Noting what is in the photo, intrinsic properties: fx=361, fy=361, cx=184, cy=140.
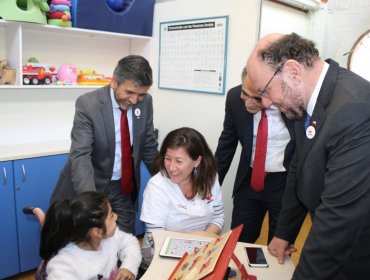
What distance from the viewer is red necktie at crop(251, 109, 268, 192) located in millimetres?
1866

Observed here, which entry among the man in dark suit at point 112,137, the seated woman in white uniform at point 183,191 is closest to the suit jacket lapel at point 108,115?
the man in dark suit at point 112,137

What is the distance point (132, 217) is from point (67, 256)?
78 centimetres

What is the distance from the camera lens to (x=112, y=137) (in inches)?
76.2

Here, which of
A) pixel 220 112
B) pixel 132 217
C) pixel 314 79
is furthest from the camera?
pixel 220 112

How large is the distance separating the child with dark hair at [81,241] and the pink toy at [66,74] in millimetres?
1466

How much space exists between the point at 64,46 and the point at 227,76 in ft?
4.34

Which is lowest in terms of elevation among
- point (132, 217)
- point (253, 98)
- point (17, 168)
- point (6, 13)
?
point (132, 217)

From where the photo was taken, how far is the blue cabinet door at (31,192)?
2.41 meters

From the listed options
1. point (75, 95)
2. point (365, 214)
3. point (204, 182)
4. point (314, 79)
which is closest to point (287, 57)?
point (314, 79)

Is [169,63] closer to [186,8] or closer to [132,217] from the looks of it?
[186,8]

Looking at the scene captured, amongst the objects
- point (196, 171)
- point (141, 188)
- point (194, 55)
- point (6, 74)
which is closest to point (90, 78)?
point (6, 74)

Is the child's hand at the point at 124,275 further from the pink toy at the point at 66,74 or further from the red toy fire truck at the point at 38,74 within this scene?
the pink toy at the point at 66,74

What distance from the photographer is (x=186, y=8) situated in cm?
284

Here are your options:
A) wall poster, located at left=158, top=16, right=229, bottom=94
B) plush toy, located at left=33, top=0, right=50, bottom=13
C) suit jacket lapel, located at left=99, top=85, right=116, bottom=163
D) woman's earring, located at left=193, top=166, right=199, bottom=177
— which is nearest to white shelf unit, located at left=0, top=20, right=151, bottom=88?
plush toy, located at left=33, top=0, right=50, bottom=13
